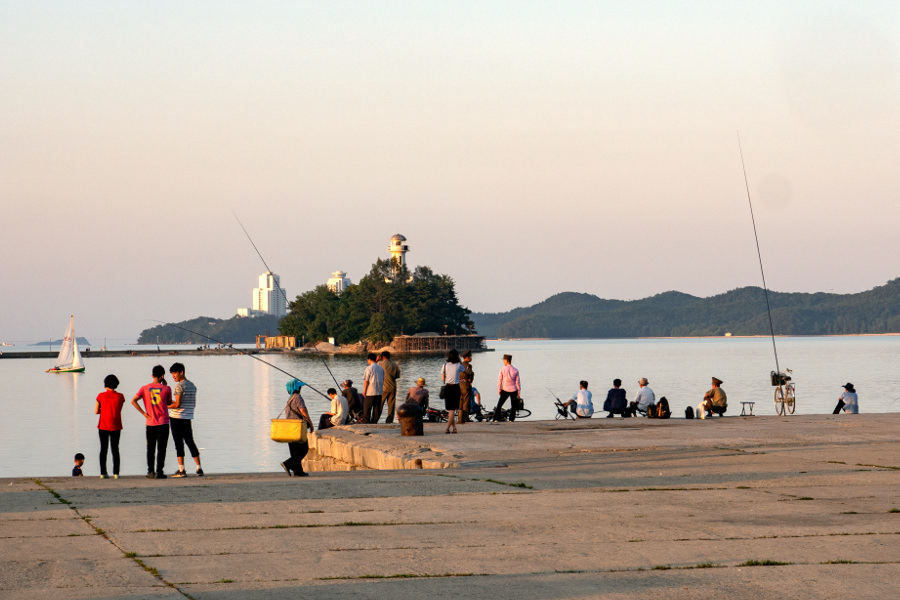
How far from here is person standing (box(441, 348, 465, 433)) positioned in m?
21.5

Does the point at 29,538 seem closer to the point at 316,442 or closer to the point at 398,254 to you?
the point at 316,442

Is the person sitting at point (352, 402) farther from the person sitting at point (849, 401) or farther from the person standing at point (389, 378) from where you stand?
the person sitting at point (849, 401)

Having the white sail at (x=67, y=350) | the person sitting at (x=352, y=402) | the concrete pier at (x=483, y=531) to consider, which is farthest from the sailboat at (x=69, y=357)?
the concrete pier at (x=483, y=531)

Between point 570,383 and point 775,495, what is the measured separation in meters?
81.5

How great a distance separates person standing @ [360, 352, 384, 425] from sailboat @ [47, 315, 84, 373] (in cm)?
10925

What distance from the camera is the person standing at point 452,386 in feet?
70.6

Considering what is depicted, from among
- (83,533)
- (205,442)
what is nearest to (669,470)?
(83,533)

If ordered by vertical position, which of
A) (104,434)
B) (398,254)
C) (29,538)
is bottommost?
(29,538)

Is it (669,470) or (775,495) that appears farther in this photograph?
(669,470)

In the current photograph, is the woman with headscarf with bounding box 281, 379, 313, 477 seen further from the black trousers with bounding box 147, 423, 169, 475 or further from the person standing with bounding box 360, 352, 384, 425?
the person standing with bounding box 360, 352, 384, 425

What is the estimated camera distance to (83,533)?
30.9ft

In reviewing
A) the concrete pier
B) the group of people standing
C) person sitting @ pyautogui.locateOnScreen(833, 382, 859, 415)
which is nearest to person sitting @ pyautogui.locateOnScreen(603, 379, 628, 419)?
person sitting @ pyautogui.locateOnScreen(833, 382, 859, 415)

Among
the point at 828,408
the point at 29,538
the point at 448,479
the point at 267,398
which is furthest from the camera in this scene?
the point at 267,398

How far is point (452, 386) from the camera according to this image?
22.2 metres
